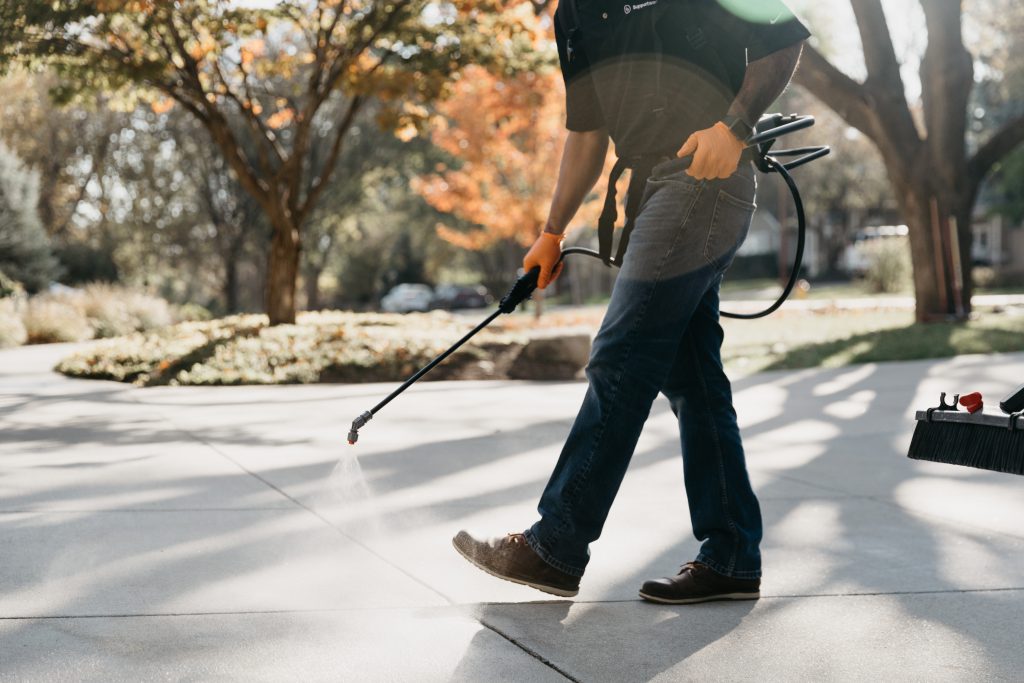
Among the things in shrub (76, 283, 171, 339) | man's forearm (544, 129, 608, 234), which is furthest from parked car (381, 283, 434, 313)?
man's forearm (544, 129, 608, 234)

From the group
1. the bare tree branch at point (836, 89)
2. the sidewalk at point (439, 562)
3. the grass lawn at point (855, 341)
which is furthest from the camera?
the bare tree branch at point (836, 89)

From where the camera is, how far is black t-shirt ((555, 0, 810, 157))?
2.95m

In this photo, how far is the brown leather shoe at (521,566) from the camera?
9.78ft

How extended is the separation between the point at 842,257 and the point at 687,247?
206 ft

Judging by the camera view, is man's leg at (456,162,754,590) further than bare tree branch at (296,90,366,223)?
No

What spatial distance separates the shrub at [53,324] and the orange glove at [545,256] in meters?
14.3

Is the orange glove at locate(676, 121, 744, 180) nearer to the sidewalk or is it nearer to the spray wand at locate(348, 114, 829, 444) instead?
the spray wand at locate(348, 114, 829, 444)

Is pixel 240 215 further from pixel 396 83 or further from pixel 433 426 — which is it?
pixel 433 426

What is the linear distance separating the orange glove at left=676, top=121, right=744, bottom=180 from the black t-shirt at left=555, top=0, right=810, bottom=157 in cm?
12

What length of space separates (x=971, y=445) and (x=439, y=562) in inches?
66.5

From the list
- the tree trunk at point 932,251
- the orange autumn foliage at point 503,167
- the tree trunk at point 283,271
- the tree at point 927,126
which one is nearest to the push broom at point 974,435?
the tree trunk at point 283,271

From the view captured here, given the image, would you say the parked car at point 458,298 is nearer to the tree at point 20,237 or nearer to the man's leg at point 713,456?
the tree at point 20,237

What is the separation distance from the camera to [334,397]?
335 inches

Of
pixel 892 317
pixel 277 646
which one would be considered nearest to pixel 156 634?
pixel 277 646
